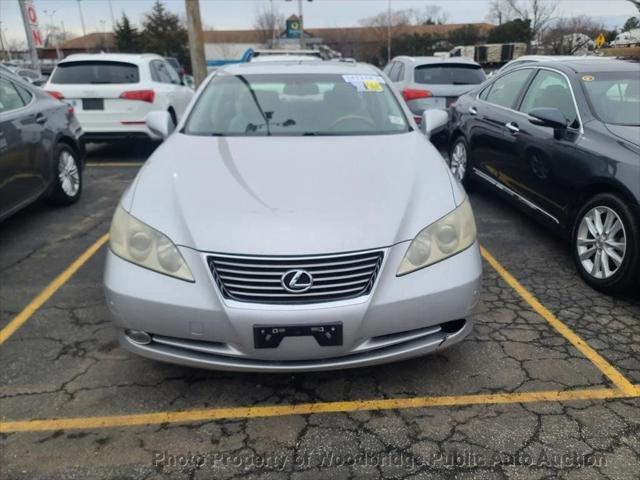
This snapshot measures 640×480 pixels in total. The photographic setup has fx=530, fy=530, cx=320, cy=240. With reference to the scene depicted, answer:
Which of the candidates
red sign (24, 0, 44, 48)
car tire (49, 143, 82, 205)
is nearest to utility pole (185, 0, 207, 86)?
red sign (24, 0, 44, 48)

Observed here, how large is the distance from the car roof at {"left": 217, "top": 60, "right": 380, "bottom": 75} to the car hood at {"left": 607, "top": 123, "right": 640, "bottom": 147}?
1.80 meters

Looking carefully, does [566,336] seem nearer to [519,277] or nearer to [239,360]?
[519,277]

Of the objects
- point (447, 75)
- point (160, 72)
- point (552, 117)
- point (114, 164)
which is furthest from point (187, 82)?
point (552, 117)

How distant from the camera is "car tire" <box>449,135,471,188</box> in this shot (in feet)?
19.7

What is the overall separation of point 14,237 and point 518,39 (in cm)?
3889

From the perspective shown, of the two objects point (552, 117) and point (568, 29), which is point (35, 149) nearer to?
point (552, 117)

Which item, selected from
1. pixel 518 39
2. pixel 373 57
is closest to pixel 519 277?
pixel 518 39

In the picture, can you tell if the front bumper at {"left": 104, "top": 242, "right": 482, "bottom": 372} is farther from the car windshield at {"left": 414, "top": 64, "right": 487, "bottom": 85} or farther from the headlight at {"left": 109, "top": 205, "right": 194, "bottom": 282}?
the car windshield at {"left": 414, "top": 64, "right": 487, "bottom": 85}

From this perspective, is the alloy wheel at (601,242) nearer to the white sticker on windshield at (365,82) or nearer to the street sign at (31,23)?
the white sticker on windshield at (365,82)

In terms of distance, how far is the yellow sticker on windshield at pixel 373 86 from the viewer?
4.04m

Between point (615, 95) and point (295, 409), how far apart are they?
355 centimetres

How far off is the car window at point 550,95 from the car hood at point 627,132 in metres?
0.32

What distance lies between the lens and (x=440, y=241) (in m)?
2.52

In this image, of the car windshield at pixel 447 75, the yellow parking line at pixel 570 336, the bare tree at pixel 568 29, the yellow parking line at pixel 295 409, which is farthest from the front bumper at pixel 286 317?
the bare tree at pixel 568 29
